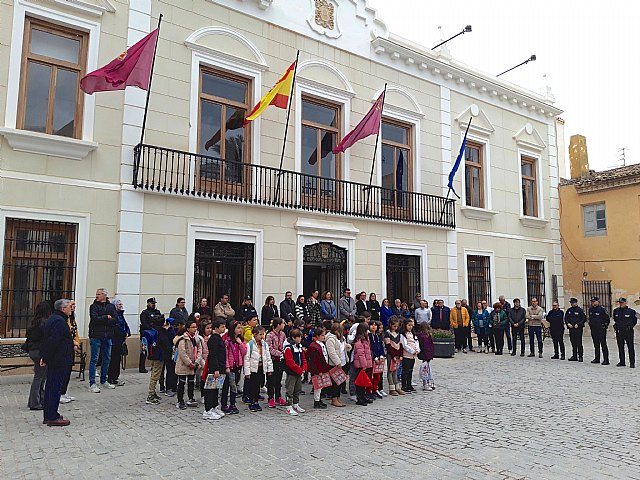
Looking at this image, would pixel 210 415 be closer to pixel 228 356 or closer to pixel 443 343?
pixel 228 356

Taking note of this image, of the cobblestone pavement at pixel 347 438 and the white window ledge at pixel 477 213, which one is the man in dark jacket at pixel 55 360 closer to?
the cobblestone pavement at pixel 347 438

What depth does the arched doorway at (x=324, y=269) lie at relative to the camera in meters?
14.5

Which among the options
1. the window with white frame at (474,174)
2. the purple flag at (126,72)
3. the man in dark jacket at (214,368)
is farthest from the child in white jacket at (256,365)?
the window with white frame at (474,174)

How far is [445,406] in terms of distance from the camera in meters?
8.21

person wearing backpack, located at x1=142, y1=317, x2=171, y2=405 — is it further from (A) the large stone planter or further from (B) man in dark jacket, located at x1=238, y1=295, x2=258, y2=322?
(A) the large stone planter

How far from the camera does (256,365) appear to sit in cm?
800

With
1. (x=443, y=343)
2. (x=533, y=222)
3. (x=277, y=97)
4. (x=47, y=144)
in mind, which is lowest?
(x=443, y=343)

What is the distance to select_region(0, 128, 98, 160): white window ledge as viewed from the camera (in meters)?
10.3

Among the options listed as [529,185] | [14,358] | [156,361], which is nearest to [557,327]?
[529,185]

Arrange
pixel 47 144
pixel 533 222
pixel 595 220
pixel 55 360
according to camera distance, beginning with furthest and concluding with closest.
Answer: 1. pixel 595 220
2. pixel 533 222
3. pixel 47 144
4. pixel 55 360

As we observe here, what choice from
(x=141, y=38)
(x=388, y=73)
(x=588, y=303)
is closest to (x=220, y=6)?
(x=141, y=38)

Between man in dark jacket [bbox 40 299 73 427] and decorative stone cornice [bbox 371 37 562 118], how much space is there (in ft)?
42.0

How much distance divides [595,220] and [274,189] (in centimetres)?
1542

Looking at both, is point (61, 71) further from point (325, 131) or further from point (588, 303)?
point (588, 303)
